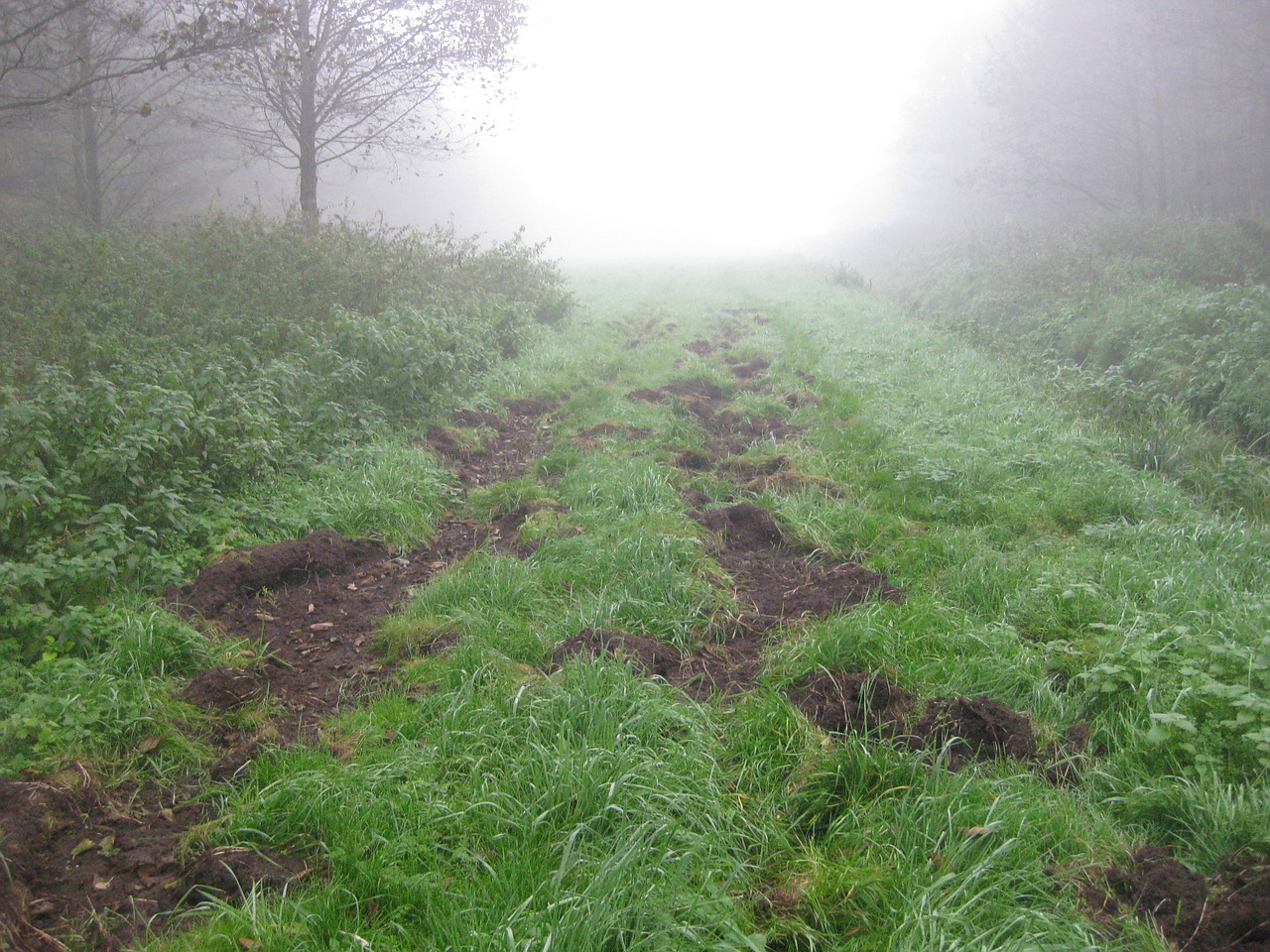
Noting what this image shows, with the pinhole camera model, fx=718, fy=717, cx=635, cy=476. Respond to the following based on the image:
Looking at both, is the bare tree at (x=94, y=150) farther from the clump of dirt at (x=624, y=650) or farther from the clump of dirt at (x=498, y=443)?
the clump of dirt at (x=624, y=650)

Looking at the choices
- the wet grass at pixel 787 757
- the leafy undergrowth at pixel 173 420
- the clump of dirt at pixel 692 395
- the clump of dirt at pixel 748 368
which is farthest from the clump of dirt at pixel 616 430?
the clump of dirt at pixel 748 368

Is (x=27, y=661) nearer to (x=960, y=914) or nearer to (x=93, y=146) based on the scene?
(x=960, y=914)

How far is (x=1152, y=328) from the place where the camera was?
33.9 feet

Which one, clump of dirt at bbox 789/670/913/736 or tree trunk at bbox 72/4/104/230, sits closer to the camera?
clump of dirt at bbox 789/670/913/736

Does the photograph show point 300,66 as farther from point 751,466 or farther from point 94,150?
point 751,466

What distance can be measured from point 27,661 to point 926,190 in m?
49.2

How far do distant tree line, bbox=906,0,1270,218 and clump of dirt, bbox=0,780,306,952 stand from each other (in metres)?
22.2

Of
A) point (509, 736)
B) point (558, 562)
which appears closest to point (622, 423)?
point (558, 562)

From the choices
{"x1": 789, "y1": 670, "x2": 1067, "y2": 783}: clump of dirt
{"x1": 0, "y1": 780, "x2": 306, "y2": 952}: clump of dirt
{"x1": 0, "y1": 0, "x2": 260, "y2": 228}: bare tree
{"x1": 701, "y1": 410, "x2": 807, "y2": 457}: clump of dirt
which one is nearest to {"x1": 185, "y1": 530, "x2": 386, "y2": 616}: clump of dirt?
{"x1": 0, "y1": 780, "x2": 306, "y2": 952}: clump of dirt

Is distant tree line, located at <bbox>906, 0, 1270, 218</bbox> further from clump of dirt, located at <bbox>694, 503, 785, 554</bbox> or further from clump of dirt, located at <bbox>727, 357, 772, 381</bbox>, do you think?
clump of dirt, located at <bbox>694, 503, 785, 554</bbox>

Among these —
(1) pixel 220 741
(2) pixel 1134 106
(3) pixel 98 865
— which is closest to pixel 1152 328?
(1) pixel 220 741

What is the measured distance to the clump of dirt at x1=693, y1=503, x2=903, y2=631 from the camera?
4.36 meters

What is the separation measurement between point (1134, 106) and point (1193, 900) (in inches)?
996

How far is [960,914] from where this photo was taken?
217 cm
